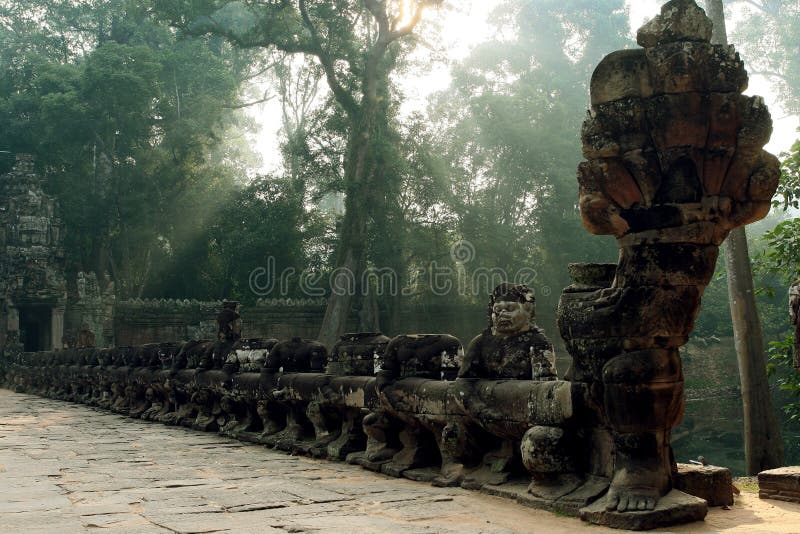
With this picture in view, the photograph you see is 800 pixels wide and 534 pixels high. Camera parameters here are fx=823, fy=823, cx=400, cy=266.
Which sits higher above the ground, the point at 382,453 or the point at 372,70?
the point at 372,70

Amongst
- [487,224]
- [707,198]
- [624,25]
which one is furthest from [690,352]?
[707,198]

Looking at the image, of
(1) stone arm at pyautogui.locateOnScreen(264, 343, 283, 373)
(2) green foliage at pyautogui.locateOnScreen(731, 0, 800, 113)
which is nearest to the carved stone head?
(1) stone arm at pyautogui.locateOnScreen(264, 343, 283, 373)

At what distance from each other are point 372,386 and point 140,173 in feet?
87.5

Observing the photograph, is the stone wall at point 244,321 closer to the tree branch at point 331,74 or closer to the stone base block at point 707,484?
the tree branch at point 331,74

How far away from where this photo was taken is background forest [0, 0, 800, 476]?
25.6 meters

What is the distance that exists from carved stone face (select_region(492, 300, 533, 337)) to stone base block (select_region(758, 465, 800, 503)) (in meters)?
1.75

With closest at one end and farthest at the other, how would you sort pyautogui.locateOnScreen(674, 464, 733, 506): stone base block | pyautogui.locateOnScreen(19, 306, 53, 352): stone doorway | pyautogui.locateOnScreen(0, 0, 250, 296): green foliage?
pyautogui.locateOnScreen(674, 464, 733, 506): stone base block < pyautogui.locateOnScreen(0, 0, 250, 296): green foliage < pyautogui.locateOnScreen(19, 306, 53, 352): stone doorway

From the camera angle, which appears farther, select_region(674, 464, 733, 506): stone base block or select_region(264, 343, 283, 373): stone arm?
select_region(264, 343, 283, 373): stone arm

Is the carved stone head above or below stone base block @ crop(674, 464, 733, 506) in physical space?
above

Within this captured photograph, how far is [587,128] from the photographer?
15.2 feet

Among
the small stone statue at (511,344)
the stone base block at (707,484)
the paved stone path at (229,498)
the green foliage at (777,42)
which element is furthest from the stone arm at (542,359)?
the green foliage at (777,42)

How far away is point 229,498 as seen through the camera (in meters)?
5.10

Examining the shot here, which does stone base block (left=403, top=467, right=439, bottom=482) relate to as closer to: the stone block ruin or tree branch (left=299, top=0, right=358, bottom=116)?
the stone block ruin

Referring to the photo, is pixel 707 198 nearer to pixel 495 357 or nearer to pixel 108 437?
pixel 495 357
